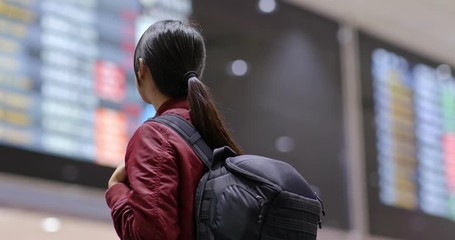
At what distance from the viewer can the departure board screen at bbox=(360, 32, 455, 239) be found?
16.0 feet

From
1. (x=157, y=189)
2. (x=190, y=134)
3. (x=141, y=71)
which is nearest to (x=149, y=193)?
(x=157, y=189)

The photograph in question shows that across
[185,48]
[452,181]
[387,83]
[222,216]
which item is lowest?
[222,216]

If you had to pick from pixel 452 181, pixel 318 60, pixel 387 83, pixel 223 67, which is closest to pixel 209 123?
pixel 223 67

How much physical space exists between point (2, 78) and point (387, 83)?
7.92 ft

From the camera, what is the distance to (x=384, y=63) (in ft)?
16.7

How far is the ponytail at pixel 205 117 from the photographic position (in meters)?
1.51

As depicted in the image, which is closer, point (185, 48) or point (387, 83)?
point (185, 48)

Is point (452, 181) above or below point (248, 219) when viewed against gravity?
above

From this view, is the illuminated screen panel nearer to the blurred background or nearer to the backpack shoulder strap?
the blurred background

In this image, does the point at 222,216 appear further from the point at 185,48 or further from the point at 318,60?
the point at 318,60

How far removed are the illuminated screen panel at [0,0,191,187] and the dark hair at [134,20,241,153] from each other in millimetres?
1771

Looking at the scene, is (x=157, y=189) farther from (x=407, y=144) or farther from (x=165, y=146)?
(x=407, y=144)

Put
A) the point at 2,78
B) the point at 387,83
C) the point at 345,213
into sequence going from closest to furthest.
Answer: the point at 2,78 → the point at 345,213 → the point at 387,83

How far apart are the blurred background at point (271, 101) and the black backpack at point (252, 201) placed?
190cm
